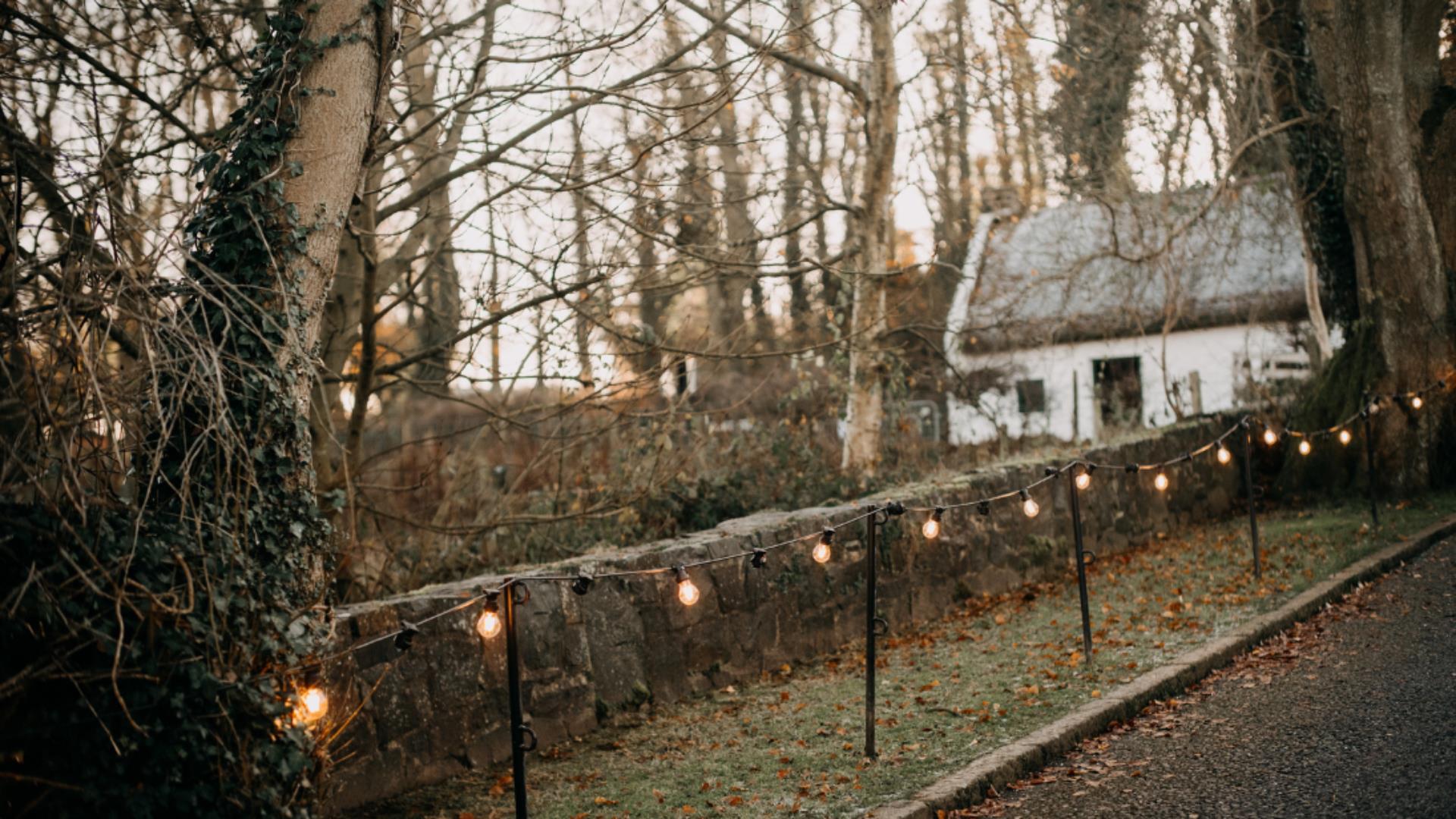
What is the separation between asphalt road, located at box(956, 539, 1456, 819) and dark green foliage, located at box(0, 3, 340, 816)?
321 centimetres

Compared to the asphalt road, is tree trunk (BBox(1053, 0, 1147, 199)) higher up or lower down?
higher up

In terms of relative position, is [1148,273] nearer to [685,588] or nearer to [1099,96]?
[1099,96]

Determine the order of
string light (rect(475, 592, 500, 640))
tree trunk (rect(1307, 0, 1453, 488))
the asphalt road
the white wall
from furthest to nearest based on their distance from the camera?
the white wall, tree trunk (rect(1307, 0, 1453, 488)), the asphalt road, string light (rect(475, 592, 500, 640))

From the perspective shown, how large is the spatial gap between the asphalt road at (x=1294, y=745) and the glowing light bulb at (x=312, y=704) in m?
2.93

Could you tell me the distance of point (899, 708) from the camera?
6984mm

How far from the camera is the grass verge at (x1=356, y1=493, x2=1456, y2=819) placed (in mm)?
5629

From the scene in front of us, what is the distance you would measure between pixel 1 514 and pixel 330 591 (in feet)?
5.53

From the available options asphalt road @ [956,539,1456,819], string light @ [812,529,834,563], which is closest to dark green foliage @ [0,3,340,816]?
string light @ [812,529,834,563]

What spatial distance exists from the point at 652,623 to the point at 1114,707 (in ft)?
9.21

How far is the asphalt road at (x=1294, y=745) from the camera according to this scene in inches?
199

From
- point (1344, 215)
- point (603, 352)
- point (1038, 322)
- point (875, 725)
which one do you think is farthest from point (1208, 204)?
point (875, 725)

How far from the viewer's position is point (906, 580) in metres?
9.55

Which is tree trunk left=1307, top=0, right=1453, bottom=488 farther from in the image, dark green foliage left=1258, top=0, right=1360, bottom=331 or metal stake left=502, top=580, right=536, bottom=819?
metal stake left=502, top=580, right=536, bottom=819

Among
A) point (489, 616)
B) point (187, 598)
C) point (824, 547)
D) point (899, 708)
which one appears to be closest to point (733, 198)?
point (824, 547)
